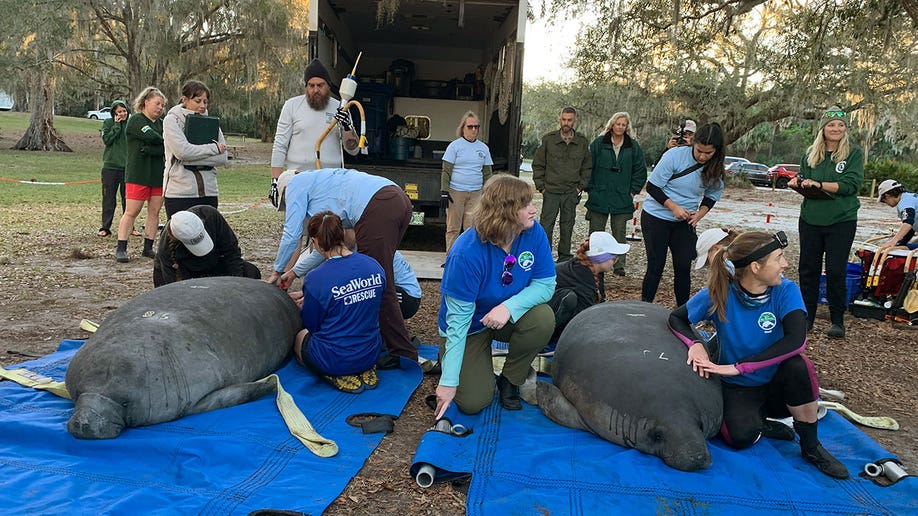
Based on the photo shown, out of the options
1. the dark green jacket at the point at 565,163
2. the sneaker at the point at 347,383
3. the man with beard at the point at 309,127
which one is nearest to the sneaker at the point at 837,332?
the dark green jacket at the point at 565,163

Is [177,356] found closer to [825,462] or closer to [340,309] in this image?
[340,309]

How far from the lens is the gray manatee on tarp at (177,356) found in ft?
11.7

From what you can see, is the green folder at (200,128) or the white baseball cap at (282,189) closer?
the white baseball cap at (282,189)

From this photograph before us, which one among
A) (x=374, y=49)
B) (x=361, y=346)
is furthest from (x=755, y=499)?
(x=374, y=49)

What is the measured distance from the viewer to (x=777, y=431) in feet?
13.2

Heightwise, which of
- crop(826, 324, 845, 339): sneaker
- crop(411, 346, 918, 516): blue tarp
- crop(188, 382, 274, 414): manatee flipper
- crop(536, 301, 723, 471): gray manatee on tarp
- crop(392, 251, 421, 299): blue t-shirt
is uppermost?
crop(392, 251, 421, 299): blue t-shirt

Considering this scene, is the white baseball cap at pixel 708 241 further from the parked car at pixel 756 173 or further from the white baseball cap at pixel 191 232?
the parked car at pixel 756 173

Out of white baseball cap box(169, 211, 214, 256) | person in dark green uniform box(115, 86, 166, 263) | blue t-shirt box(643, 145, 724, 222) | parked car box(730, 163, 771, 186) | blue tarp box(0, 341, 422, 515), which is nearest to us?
blue tarp box(0, 341, 422, 515)

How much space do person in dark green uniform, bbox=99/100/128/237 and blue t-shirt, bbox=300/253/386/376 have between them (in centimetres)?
632

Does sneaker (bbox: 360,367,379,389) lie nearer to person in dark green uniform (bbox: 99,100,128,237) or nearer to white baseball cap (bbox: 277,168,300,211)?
white baseball cap (bbox: 277,168,300,211)

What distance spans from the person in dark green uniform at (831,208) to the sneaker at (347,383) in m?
3.97

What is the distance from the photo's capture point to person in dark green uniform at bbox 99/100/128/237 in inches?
379

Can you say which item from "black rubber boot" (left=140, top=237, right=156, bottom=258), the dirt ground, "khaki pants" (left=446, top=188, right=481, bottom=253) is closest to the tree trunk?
the dirt ground

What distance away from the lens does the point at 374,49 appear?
1251 centimetres
